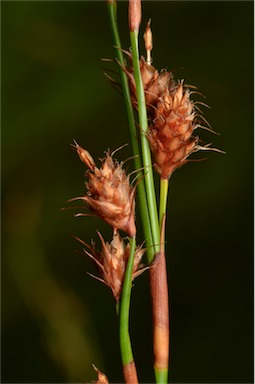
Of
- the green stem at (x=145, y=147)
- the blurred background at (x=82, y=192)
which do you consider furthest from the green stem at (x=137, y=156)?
the blurred background at (x=82, y=192)

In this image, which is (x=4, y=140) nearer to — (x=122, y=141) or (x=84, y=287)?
(x=122, y=141)

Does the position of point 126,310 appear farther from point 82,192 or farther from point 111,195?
point 82,192

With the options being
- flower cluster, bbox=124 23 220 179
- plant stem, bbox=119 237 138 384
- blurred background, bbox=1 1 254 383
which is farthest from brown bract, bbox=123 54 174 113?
blurred background, bbox=1 1 254 383

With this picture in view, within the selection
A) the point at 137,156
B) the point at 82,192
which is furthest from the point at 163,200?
the point at 82,192

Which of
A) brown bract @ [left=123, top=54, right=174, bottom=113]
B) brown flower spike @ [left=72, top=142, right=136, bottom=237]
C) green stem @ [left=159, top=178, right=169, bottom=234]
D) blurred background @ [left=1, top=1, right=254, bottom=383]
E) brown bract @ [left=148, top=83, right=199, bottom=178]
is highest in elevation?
brown bract @ [left=123, top=54, right=174, bottom=113]

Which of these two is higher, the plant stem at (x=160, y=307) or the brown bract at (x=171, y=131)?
the brown bract at (x=171, y=131)

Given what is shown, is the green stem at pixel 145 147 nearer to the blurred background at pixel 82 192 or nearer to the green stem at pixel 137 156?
the green stem at pixel 137 156

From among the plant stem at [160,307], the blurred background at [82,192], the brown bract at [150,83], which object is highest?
the brown bract at [150,83]

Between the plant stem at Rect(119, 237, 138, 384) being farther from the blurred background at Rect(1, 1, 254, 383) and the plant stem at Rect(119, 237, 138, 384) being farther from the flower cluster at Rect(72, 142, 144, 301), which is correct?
the blurred background at Rect(1, 1, 254, 383)
